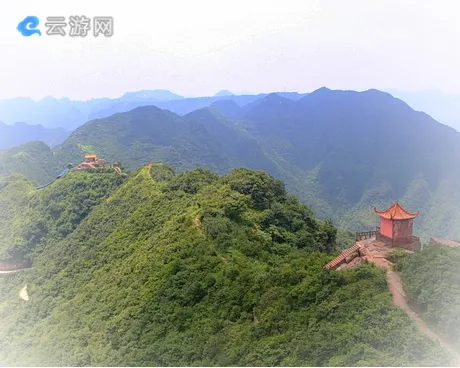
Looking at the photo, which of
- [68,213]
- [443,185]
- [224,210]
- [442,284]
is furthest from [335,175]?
[442,284]

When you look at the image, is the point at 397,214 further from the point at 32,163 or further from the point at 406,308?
the point at 32,163

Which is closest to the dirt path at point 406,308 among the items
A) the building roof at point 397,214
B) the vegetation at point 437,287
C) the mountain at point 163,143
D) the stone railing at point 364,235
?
the vegetation at point 437,287

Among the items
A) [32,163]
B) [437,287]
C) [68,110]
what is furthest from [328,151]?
[68,110]

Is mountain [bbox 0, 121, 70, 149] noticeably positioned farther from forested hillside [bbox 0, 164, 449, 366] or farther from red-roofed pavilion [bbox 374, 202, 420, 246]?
red-roofed pavilion [bbox 374, 202, 420, 246]

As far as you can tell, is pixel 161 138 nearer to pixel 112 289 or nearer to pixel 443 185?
pixel 443 185

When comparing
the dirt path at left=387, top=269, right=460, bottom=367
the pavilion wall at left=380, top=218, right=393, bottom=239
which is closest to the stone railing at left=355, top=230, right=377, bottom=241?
the pavilion wall at left=380, top=218, right=393, bottom=239

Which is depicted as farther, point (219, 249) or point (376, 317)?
point (219, 249)
